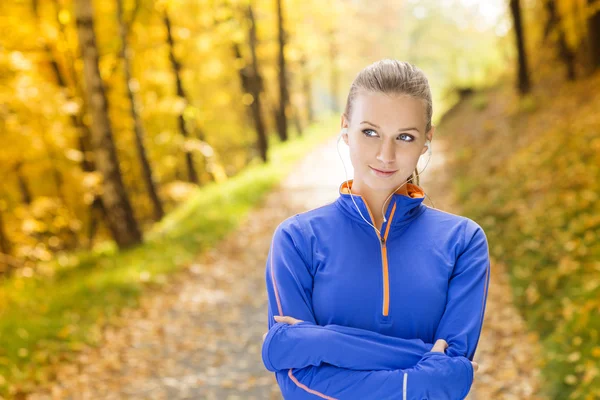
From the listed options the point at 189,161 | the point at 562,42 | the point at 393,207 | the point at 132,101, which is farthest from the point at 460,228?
the point at 189,161

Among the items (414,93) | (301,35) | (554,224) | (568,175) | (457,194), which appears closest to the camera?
(414,93)

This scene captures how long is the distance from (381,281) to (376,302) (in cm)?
7

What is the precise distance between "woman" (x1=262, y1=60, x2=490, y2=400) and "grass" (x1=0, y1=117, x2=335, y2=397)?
4839 mm

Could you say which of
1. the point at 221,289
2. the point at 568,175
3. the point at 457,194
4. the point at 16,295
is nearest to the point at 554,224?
the point at 568,175

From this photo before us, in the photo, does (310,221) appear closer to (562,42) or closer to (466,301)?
(466,301)

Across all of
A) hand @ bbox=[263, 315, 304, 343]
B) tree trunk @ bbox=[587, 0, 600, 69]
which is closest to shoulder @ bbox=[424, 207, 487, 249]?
hand @ bbox=[263, 315, 304, 343]

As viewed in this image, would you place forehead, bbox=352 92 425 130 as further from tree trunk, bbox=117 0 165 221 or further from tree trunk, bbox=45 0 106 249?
tree trunk, bbox=45 0 106 249

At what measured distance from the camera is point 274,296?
192 cm

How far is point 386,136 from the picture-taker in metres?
1.79

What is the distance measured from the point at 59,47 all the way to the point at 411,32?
25.2 m

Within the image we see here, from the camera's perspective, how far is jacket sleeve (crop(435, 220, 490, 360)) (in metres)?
1.80

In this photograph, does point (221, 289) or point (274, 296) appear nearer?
point (274, 296)

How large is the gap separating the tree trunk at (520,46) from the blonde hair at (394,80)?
42.6ft

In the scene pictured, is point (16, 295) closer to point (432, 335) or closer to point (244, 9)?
point (432, 335)
